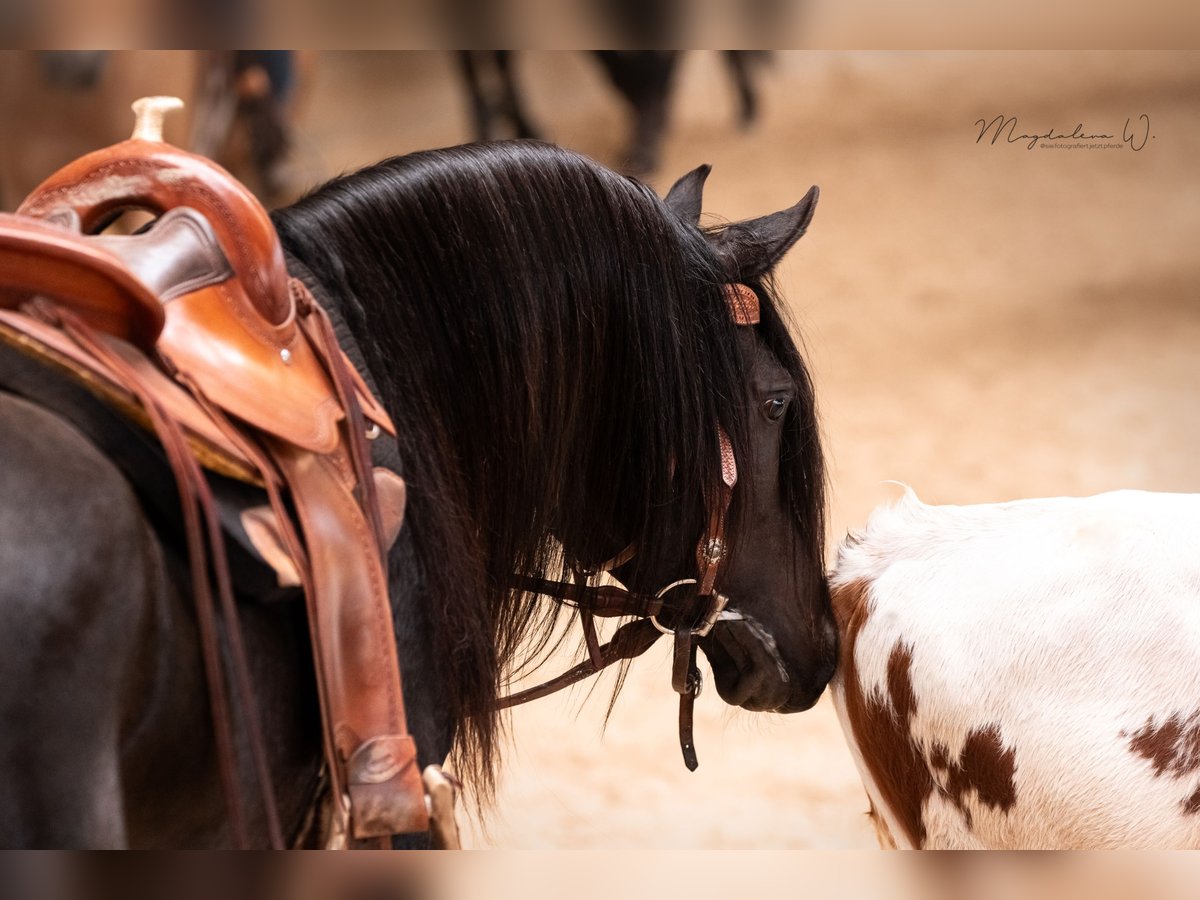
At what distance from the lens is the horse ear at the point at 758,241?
2.43ft

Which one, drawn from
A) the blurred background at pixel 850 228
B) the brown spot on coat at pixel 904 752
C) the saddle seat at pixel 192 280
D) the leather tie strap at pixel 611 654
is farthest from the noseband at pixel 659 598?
the blurred background at pixel 850 228

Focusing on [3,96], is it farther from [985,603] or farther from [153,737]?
[985,603]

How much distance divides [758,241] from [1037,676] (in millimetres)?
395

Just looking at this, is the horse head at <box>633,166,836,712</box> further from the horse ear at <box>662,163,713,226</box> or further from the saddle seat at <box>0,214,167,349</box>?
the saddle seat at <box>0,214,167,349</box>

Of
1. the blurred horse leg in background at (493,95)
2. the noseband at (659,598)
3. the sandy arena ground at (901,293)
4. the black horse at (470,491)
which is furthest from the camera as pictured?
the sandy arena ground at (901,293)

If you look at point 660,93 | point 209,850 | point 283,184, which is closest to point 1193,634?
point 209,850

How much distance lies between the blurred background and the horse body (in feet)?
1.21

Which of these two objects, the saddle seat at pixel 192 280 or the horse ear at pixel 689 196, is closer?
the saddle seat at pixel 192 280

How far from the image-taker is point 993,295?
183 cm

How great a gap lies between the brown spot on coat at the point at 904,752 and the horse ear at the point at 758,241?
0.31 meters

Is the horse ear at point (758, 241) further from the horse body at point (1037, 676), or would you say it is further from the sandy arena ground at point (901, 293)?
Result: the sandy arena ground at point (901, 293)

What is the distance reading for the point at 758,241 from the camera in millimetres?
753

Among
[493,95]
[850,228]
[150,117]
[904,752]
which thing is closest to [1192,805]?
[904,752]

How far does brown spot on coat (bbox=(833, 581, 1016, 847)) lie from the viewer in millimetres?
772
